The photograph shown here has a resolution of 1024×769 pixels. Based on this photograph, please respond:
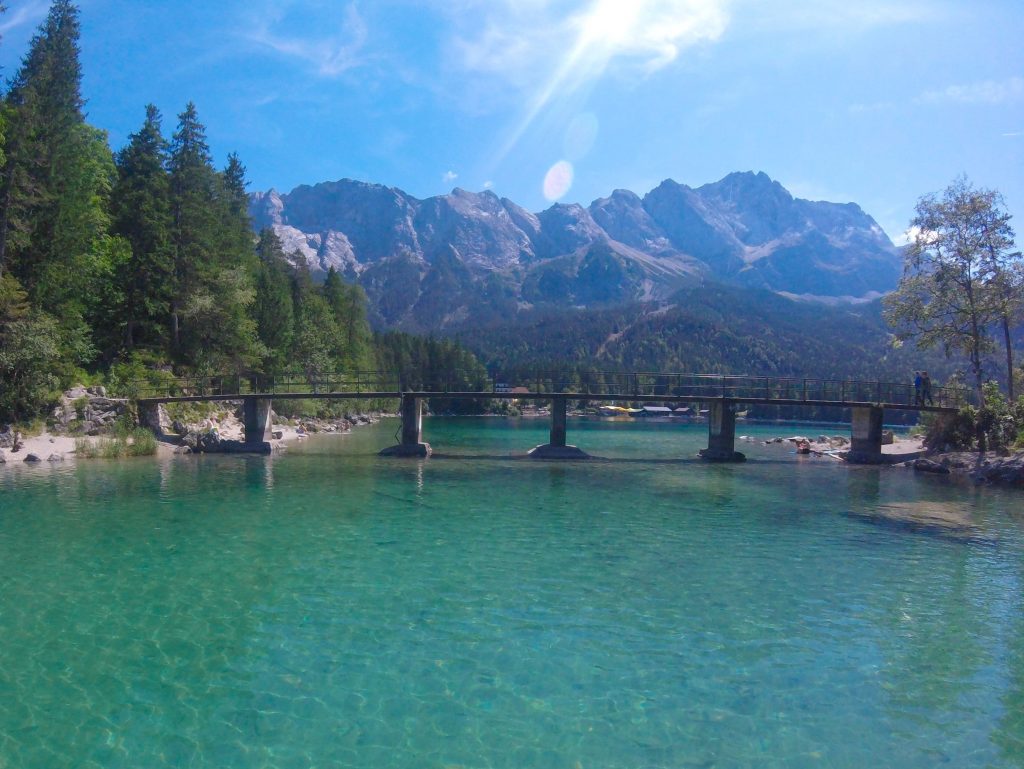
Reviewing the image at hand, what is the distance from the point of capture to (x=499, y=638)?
11586mm

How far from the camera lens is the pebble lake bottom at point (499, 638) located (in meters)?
8.30

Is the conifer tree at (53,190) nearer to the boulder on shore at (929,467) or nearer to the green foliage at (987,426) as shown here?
the boulder on shore at (929,467)

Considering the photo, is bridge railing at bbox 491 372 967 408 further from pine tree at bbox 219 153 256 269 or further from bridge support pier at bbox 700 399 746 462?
pine tree at bbox 219 153 256 269

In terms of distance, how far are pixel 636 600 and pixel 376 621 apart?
5185 millimetres

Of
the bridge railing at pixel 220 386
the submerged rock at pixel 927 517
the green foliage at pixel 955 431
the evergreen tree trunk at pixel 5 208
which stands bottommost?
the submerged rock at pixel 927 517

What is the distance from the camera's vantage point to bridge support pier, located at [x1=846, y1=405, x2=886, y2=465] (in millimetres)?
45062

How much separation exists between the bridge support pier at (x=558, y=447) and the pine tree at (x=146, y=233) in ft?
97.5

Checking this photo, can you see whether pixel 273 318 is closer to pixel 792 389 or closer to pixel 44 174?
pixel 44 174

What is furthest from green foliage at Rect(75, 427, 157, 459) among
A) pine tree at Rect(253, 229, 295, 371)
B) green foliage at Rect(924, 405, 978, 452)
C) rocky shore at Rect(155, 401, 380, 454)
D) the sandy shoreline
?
green foliage at Rect(924, 405, 978, 452)

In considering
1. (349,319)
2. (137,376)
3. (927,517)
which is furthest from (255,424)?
(349,319)

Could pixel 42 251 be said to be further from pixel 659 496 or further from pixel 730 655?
pixel 730 655

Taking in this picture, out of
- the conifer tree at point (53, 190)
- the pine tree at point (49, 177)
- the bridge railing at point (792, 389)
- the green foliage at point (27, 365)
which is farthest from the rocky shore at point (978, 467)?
the pine tree at point (49, 177)

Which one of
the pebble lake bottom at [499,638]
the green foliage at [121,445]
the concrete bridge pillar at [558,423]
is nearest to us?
the pebble lake bottom at [499,638]

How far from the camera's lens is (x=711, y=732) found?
28.1ft
